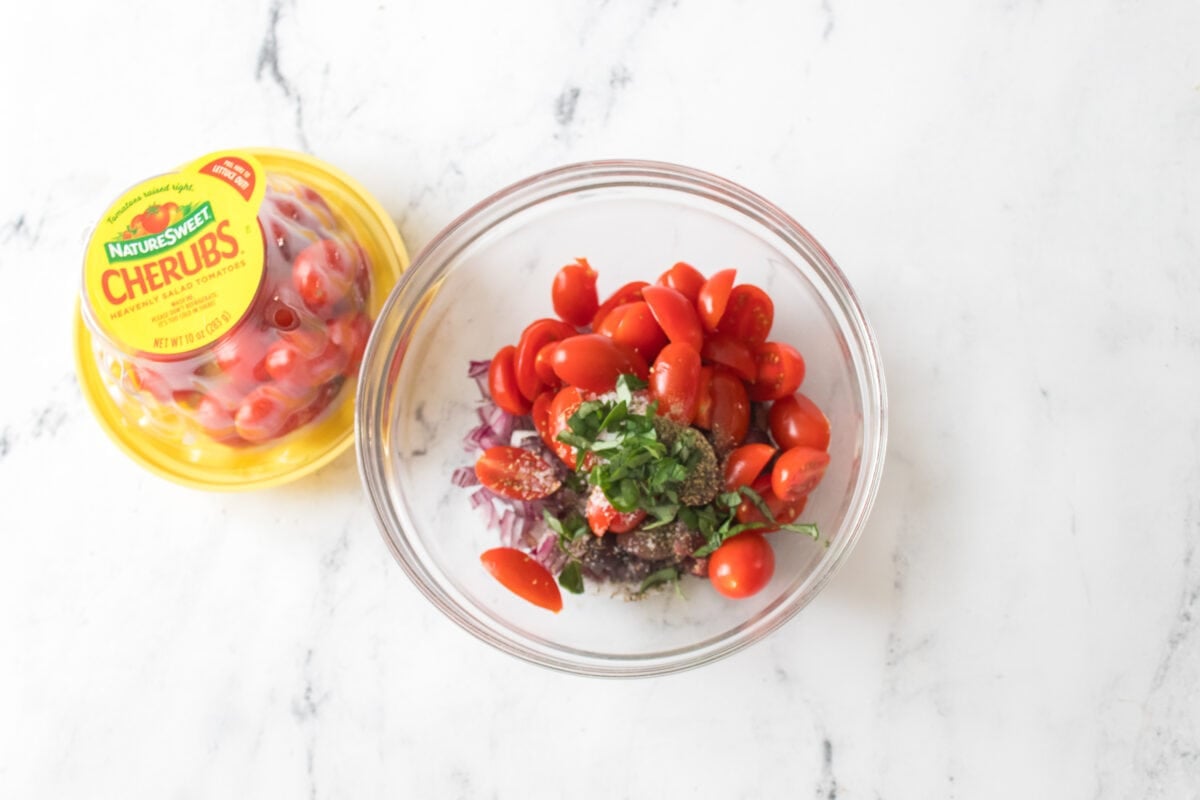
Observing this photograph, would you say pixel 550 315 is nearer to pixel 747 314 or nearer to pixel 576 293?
pixel 576 293

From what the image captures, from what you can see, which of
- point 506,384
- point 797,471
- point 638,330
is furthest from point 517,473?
point 797,471

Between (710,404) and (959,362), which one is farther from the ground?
(959,362)

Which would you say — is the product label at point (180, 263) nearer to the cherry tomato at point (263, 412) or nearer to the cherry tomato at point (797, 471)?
the cherry tomato at point (263, 412)

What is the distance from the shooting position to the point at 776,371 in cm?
121

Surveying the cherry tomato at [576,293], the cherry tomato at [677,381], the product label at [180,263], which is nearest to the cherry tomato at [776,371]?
the cherry tomato at [677,381]

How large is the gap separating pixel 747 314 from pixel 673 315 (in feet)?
0.42

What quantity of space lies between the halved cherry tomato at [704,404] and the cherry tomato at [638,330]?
0.07 m

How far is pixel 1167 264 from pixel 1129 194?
108 millimetres

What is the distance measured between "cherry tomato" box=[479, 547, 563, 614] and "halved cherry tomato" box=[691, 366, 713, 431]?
0.27m

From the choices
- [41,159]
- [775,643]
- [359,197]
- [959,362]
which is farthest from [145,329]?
[959,362]

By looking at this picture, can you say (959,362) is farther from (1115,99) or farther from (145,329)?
(145,329)

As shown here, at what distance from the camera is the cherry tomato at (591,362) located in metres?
1.16

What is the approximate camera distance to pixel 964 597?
1374 millimetres

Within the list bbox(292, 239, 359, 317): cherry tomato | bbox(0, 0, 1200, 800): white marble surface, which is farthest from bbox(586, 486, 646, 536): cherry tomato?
bbox(292, 239, 359, 317): cherry tomato
